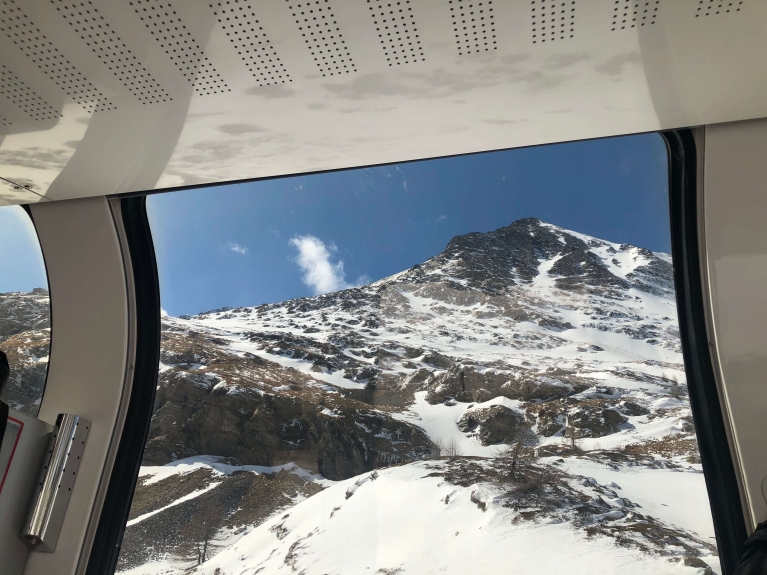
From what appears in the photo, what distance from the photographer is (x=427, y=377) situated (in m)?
3.00

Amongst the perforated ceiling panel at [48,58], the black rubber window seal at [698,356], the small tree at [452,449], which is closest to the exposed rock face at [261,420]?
the small tree at [452,449]

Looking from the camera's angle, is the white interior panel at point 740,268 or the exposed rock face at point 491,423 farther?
the exposed rock face at point 491,423

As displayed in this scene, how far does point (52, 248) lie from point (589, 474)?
10.6 ft

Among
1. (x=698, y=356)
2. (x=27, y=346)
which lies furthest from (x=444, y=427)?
(x=27, y=346)

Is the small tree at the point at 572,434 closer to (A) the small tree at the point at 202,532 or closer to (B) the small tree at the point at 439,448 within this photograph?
(B) the small tree at the point at 439,448

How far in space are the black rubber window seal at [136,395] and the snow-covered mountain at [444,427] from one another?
0.08 meters

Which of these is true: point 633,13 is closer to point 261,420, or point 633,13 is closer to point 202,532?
point 261,420

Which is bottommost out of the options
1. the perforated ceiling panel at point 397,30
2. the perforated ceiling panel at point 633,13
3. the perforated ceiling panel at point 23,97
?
the perforated ceiling panel at point 23,97

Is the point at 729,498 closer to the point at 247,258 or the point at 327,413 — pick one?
the point at 327,413

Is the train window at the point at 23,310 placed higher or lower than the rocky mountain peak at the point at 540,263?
lower

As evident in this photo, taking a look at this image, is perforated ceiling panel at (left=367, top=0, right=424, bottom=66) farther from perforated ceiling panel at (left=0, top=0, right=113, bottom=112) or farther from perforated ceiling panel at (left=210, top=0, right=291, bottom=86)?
perforated ceiling panel at (left=0, top=0, right=113, bottom=112)

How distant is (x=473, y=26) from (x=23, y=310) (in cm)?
317

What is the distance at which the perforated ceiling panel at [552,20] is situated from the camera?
5.18ft

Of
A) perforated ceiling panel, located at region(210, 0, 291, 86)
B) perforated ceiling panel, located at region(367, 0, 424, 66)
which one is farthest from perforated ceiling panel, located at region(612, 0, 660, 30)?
perforated ceiling panel, located at region(210, 0, 291, 86)
